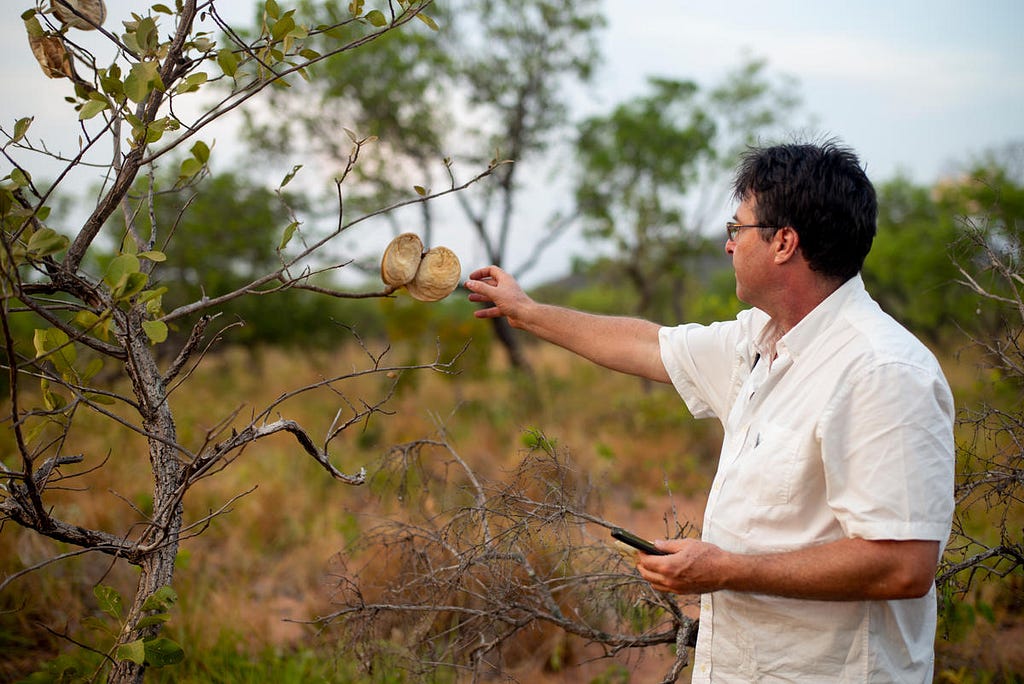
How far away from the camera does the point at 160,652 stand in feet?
6.00

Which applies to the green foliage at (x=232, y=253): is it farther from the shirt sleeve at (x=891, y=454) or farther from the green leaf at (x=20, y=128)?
the shirt sleeve at (x=891, y=454)

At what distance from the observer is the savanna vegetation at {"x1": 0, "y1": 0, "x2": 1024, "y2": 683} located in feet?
5.78

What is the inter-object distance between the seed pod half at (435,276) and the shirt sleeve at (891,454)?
0.96 meters

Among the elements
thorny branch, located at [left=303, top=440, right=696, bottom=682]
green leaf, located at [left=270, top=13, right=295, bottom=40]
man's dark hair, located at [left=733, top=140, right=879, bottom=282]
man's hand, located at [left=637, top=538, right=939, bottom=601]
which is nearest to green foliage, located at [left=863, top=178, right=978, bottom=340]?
thorny branch, located at [left=303, top=440, right=696, bottom=682]

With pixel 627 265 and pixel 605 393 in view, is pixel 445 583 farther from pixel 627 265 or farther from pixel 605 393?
pixel 627 265

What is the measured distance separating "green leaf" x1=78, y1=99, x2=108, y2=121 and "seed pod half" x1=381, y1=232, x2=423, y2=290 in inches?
27.0

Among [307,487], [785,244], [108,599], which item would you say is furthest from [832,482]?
[307,487]

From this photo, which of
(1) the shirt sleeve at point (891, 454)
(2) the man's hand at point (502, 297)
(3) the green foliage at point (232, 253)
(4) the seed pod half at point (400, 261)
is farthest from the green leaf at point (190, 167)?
(3) the green foliage at point (232, 253)

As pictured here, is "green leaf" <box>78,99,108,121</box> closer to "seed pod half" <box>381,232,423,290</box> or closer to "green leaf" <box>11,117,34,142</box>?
"green leaf" <box>11,117,34,142</box>

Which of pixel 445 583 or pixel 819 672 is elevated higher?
pixel 445 583

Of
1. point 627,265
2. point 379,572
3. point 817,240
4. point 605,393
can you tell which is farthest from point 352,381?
point 817,240

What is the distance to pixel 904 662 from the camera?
165 cm

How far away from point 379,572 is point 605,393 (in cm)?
739

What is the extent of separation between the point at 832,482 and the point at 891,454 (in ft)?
0.45
